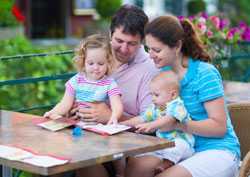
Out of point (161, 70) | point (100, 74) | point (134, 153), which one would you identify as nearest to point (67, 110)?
point (100, 74)

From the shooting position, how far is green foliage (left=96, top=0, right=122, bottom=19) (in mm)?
17797

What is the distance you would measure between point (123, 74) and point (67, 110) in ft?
1.15

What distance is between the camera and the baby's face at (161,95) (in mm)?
3725

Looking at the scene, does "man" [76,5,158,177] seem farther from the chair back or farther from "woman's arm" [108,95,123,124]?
the chair back

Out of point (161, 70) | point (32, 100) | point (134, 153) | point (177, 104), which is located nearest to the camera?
point (134, 153)

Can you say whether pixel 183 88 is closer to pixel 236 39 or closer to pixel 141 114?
pixel 141 114

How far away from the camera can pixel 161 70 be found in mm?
3881

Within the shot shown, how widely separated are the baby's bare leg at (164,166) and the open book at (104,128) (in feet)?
0.77

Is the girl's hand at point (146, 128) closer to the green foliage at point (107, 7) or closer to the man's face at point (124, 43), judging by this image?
the man's face at point (124, 43)

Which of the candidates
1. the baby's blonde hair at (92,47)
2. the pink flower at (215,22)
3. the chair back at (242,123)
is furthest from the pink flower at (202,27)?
the baby's blonde hair at (92,47)

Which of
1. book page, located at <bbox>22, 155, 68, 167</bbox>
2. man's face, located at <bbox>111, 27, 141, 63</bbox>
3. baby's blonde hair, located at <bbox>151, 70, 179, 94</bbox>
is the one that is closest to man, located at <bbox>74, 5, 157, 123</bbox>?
man's face, located at <bbox>111, 27, 141, 63</bbox>

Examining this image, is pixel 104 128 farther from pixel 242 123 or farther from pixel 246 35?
pixel 246 35

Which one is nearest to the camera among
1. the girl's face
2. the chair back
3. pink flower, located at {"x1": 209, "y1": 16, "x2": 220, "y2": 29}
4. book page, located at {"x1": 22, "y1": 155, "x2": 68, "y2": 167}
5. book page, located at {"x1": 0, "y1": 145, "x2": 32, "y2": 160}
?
book page, located at {"x1": 22, "y1": 155, "x2": 68, "y2": 167}

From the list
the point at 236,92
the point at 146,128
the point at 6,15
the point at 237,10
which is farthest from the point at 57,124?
the point at 237,10
